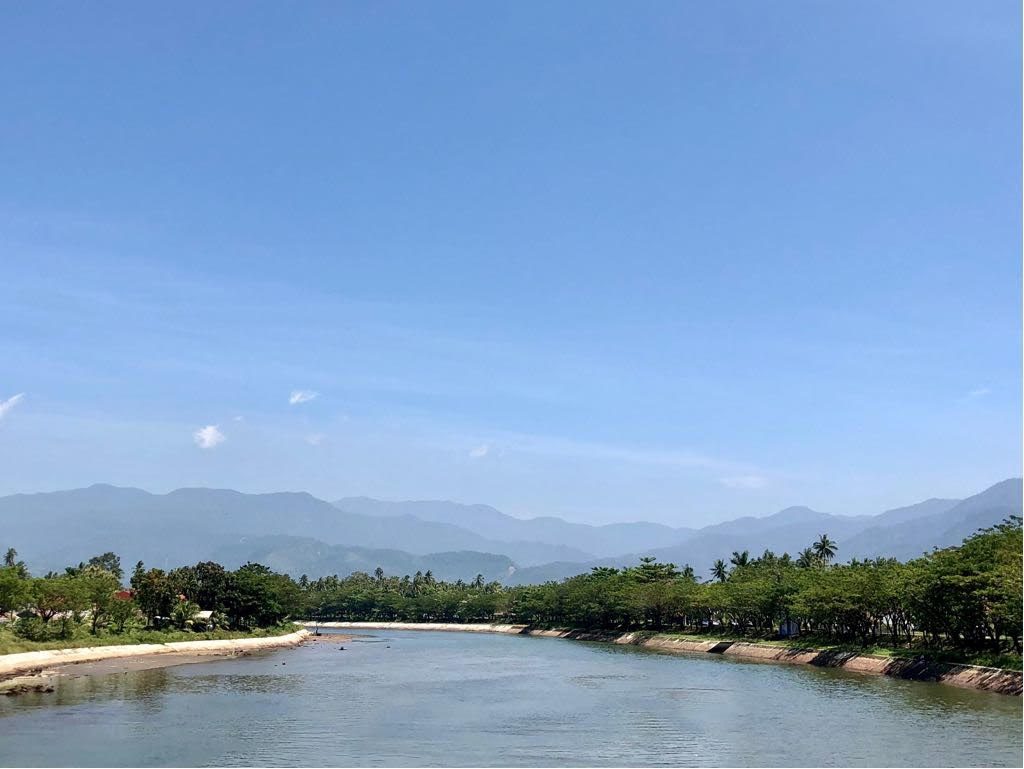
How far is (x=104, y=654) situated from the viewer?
8731 cm

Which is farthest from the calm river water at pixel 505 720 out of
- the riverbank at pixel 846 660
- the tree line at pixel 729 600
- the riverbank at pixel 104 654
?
the tree line at pixel 729 600

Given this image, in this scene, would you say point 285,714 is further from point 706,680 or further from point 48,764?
point 706,680

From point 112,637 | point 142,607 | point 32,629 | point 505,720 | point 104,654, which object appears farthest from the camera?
point 142,607

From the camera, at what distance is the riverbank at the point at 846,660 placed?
205 feet

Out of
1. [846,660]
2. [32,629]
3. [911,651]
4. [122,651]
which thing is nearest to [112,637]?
[122,651]

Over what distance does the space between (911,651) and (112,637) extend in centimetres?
7938

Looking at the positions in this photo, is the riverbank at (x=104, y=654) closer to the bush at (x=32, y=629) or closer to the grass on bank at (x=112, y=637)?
the grass on bank at (x=112, y=637)

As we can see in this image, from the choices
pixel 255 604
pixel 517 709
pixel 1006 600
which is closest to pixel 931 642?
pixel 1006 600

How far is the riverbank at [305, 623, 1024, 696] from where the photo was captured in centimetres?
6262

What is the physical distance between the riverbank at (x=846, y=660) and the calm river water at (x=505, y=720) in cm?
199

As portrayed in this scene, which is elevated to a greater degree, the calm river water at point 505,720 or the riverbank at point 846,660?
the calm river water at point 505,720

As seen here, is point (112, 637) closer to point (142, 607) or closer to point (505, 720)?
point (142, 607)

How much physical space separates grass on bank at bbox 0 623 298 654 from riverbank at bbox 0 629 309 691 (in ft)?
2.74

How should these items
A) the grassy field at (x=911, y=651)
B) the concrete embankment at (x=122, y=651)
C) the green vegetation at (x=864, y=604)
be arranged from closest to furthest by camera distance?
the grassy field at (x=911, y=651), the green vegetation at (x=864, y=604), the concrete embankment at (x=122, y=651)
